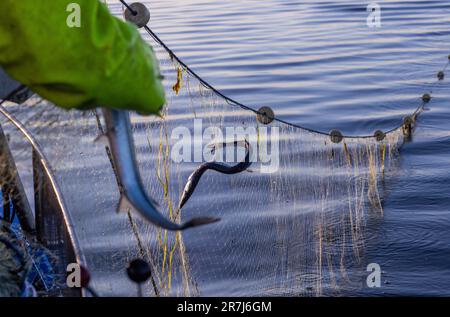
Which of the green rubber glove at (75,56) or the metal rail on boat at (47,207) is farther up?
the green rubber glove at (75,56)

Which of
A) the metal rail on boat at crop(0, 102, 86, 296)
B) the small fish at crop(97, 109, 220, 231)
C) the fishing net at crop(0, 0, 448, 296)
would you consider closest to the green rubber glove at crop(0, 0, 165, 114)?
the small fish at crop(97, 109, 220, 231)

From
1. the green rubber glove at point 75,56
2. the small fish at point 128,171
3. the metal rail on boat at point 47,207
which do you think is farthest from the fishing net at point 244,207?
the green rubber glove at point 75,56

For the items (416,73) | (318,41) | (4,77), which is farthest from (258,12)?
(4,77)

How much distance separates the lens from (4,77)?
14.8 ft

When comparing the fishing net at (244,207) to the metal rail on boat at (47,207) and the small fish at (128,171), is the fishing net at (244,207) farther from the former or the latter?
the small fish at (128,171)

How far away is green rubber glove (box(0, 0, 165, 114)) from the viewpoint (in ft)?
9.47

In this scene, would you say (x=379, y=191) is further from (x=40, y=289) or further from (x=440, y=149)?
(x=40, y=289)

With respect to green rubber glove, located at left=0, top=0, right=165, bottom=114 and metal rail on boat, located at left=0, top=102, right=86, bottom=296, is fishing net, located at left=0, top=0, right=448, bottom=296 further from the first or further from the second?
green rubber glove, located at left=0, top=0, right=165, bottom=114

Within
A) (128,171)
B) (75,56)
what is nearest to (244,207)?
(128,171)

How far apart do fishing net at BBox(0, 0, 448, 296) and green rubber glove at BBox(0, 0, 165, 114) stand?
194 cm

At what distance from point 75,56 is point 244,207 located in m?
6.41

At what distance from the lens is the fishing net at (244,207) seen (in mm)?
6301

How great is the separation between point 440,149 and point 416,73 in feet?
17.1

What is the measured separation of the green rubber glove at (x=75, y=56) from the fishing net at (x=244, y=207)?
6.36 feet
